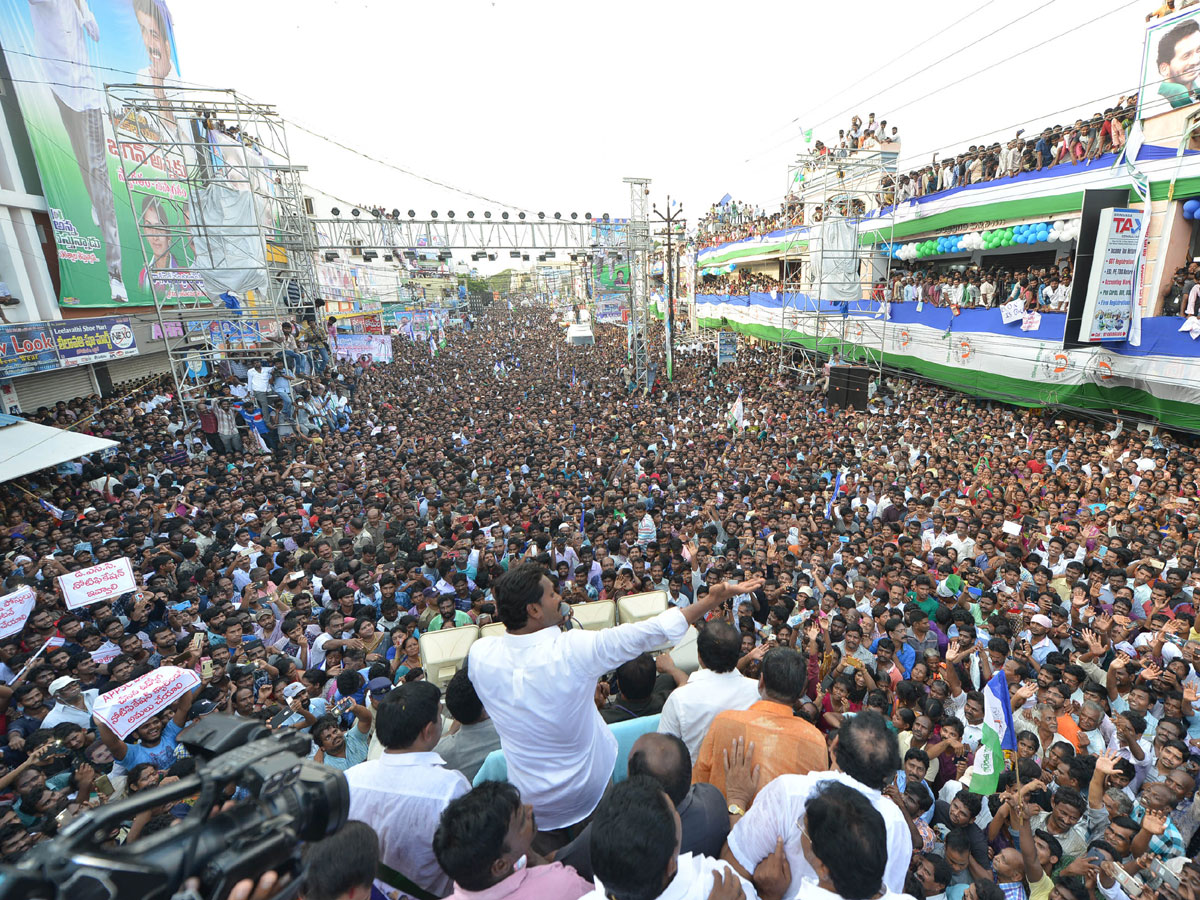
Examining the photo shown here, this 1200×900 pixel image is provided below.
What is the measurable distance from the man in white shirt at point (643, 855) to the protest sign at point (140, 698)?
12.2 ft

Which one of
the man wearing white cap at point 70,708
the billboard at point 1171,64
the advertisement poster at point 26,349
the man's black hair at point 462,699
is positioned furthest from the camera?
the advertisement poster at point 26,349

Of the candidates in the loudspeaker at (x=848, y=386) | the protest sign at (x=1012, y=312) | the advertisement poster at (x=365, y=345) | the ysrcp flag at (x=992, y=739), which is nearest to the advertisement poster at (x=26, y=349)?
the advertisement poster at (x=365, y=345)

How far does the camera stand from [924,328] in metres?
15.8

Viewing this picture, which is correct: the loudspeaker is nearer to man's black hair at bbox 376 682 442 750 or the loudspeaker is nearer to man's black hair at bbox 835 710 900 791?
man's black hair at bbox 835 710 900 791

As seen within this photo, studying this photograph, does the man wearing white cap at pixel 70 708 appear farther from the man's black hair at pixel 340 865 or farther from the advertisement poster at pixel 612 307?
the advertisement poster at pixel 612 307

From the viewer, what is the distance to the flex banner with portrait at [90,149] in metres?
15.1

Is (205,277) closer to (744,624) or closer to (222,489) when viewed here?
(222,489)

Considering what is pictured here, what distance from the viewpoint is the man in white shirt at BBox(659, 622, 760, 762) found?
2752 millimetres

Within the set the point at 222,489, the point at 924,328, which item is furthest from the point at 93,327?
the point at 924,328

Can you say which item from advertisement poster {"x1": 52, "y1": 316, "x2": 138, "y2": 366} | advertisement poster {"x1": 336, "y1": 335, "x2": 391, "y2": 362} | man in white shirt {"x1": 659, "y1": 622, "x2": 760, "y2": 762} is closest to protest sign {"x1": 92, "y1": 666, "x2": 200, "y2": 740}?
man in white shirt {"x1": 659, "y1": 622, "x2": 760, "y2": 762}

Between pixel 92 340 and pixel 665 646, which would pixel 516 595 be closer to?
pixel 665 646

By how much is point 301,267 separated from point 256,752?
62.7 feet

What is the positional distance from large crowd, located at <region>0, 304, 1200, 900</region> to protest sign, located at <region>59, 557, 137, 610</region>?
204 mm

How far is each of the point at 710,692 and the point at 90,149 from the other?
79.1 ft
